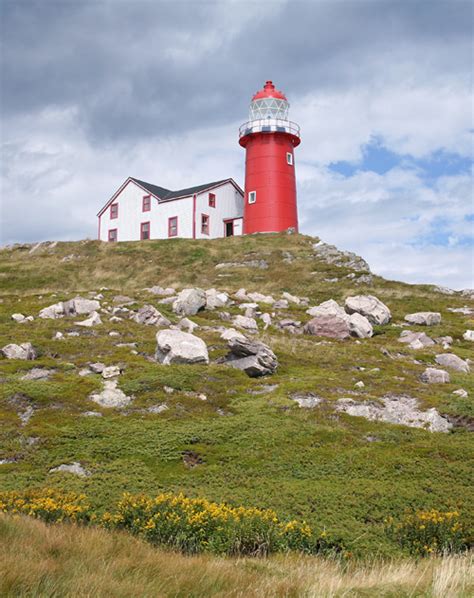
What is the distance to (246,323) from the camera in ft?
105

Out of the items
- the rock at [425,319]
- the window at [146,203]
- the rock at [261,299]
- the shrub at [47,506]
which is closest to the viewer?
the shrub at [47,506]

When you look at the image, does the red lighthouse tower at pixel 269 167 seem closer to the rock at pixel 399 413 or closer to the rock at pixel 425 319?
the rock at pixel 425 319

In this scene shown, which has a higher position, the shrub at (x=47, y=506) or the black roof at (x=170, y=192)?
the black roof at (x=170, y=192)

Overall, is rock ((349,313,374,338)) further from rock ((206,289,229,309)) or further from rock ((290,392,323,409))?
rock ((290,392,323,409))

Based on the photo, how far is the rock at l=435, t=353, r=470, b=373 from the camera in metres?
26.4

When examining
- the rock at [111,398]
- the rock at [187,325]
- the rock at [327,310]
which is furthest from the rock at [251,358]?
the rock at [327,310]

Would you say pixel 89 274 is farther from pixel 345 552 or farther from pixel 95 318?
pixel 345 552

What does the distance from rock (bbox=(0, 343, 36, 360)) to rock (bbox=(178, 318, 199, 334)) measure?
25.0 feet

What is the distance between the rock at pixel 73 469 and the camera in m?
14.9

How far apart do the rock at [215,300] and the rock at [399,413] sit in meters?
16.9

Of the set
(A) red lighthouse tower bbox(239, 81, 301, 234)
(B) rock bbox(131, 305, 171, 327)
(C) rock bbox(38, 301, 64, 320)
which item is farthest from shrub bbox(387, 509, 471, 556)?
(A) red lighthouse tower bbox(239, 81, 301, 234)

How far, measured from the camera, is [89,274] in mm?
57656

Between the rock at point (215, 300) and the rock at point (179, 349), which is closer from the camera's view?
the rock at point (179, 349)

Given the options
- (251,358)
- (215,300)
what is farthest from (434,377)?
(215,300)
